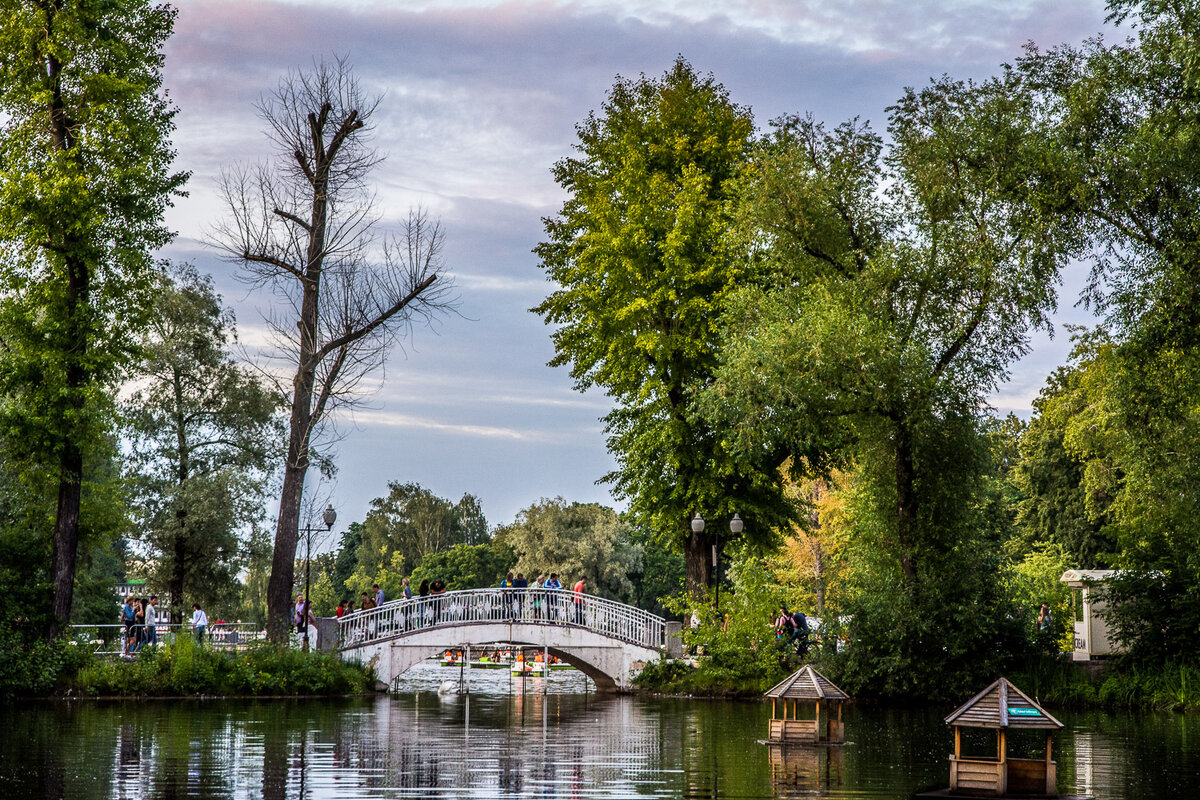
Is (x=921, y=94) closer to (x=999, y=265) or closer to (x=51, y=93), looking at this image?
(x=999, y=265)

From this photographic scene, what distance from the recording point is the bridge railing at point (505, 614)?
101 ft

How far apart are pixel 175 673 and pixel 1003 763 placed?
19748 millimetres

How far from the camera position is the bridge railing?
1215 inches

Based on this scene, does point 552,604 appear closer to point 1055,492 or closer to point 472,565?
point 1055,492

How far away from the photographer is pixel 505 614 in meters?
31.8

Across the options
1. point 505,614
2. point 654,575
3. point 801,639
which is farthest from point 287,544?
point 654,575

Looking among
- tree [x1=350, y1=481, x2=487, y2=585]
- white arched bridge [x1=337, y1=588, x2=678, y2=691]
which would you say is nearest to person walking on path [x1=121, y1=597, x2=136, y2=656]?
white arched bridge [x1=337, y1=588, x2=678, y2=691]

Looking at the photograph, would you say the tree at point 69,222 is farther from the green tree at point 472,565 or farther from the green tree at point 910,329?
the green tree at point 472,565

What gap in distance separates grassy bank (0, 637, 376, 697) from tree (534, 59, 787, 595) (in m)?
10.1

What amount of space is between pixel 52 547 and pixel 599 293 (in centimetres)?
1508

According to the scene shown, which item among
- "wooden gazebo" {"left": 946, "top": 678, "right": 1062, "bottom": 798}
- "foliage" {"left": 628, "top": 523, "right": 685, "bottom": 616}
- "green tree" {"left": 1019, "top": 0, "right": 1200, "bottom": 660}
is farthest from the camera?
"foliage" {"left": 628, "top": 523, "right": 685, "bottom": 616}

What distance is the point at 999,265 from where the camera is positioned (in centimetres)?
2345

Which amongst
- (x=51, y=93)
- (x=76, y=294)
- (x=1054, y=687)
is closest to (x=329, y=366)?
(x=76, y=294)

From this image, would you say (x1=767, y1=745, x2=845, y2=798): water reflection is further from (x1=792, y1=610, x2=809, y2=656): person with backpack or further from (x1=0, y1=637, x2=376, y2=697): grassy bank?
(x1=0, y1=637, x2=376, y2=697): grassy bank
